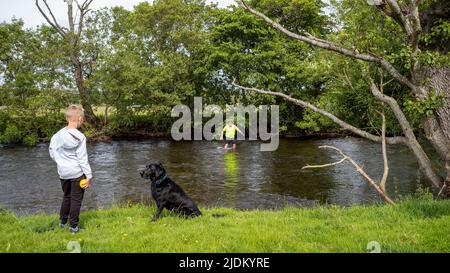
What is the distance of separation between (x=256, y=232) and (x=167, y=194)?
8.66 ft

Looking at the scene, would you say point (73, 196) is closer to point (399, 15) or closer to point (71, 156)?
point (71, 156)

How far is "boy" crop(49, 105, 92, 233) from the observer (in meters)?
7.86

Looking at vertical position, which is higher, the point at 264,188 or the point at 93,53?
the point at 93,53

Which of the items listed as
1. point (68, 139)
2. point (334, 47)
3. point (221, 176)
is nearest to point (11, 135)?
point (221, 176)

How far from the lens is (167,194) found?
9250 millimetres

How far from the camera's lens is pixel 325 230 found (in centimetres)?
750

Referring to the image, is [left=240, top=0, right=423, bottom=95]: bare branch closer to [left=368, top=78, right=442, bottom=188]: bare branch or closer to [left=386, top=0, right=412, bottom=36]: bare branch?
[left=368, top=78, right=442, bottom=188]: bare branch

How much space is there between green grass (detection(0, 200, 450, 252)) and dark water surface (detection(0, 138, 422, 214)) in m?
5.12

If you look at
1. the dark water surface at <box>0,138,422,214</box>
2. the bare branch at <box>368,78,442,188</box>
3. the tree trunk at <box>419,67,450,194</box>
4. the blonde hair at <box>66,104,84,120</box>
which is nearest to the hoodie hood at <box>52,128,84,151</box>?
the blonde hair at <box>66,104,84,120</box>

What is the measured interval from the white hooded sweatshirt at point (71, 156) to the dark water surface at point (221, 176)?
6.20m
